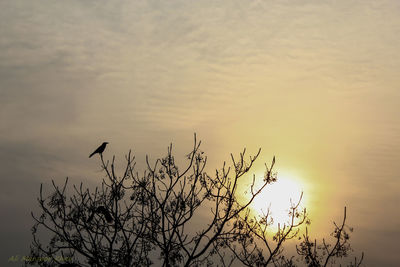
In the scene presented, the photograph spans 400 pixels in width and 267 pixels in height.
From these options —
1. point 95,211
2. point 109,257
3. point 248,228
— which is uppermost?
point 248,228

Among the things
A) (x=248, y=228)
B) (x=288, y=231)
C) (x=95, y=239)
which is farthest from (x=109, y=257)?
(x=288, y=231)

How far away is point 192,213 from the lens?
798 inches

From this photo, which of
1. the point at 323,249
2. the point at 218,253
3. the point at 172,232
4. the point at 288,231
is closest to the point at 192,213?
the point at 172,232

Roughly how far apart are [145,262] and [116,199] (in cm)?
317

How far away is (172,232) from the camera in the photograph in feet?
66.1

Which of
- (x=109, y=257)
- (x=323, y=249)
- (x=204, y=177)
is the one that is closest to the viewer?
(x=109, y=257)

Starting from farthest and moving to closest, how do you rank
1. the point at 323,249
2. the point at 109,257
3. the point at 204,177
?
1. the point at 323,249
2. the point at 204,177
3. the point at 109,257

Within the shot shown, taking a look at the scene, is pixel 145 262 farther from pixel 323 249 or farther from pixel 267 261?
pixel 323 249

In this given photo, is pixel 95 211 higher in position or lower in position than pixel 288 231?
lower

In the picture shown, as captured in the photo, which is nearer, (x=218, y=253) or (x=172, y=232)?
(x=172, y=232)

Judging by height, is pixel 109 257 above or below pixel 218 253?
below

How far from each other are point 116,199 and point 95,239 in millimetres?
1904

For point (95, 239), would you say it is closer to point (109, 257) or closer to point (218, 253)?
→ point (109, 257)

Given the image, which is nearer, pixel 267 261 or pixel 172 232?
pixel 172 232
